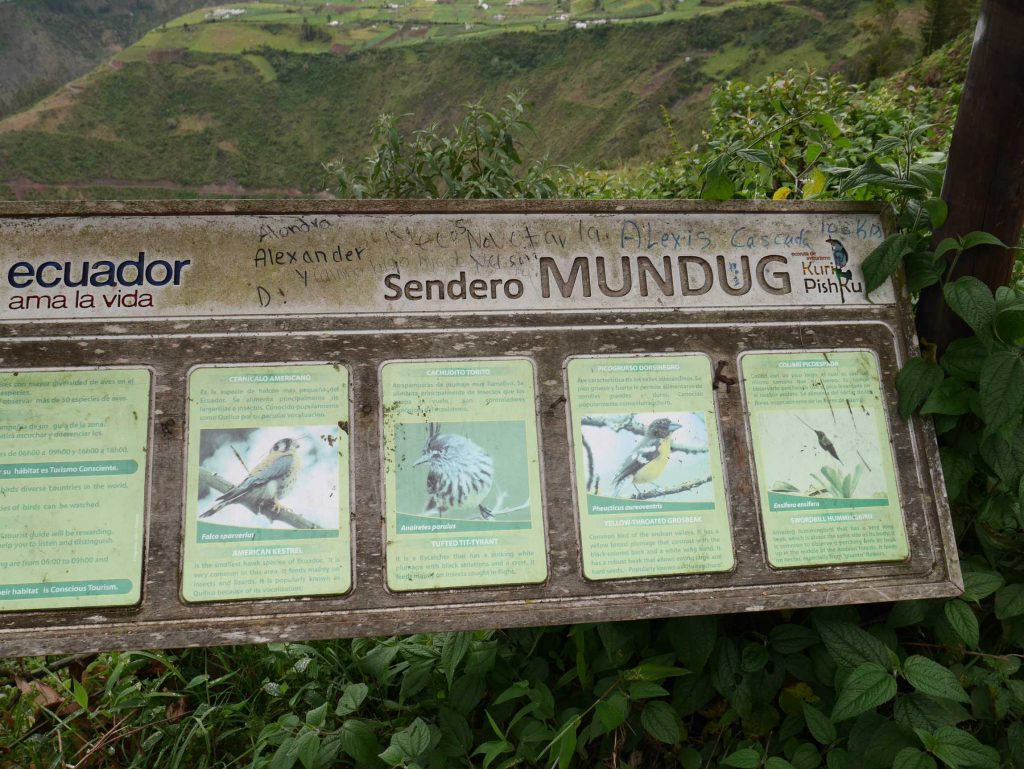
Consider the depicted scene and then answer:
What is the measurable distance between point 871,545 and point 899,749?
48cm

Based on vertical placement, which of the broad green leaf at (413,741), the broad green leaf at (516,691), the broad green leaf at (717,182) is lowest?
the broad green leaf at (413,741)

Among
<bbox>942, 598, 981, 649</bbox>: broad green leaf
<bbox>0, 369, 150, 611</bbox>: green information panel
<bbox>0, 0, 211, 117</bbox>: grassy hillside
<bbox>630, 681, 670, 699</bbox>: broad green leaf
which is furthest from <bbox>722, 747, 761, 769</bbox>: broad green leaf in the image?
<bbox>0, 0, 211, 117</bbox>: grassy hillside

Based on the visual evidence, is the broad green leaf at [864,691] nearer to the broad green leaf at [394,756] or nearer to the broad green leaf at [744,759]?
the broad green leaf at [744,759]

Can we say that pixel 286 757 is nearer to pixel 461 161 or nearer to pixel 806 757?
pixel 806 757

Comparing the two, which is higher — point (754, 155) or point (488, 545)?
point (754, 155)

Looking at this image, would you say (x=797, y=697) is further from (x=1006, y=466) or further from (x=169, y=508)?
(x=169, y=508)

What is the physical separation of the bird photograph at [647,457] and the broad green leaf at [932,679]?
59cm

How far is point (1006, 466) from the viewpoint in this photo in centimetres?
173

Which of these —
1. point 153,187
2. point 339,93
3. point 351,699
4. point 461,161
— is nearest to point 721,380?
point 351,699

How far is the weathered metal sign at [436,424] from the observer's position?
1.60 m

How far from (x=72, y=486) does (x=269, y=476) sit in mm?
453

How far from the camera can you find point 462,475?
66.7 inches

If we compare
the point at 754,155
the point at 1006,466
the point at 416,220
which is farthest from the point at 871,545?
the point at 416,220

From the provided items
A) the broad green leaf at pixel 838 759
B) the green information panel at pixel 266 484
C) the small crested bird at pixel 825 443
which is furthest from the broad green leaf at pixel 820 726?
the green information panel at pixel 266 484
